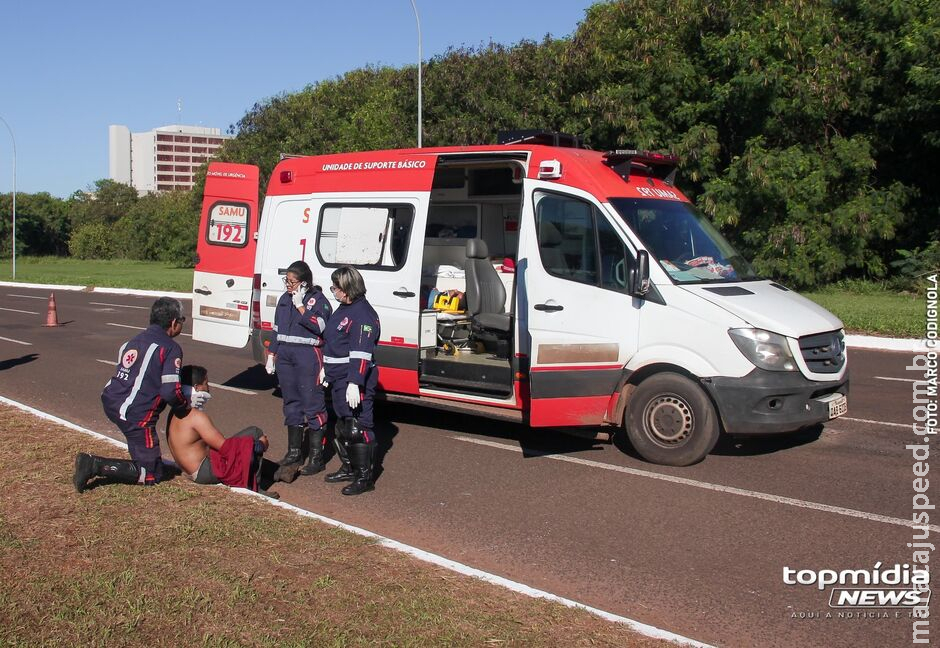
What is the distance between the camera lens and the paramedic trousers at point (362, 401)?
21.3 ft

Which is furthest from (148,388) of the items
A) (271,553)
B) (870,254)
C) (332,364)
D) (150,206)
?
(150,206)

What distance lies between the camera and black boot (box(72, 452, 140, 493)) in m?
6.07

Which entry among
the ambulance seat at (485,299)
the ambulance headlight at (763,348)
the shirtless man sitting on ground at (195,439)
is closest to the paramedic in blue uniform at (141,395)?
the shirtless man sitting on ground at (195,439)

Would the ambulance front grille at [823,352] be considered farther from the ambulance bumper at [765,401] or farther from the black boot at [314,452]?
the black boot at [314,452]

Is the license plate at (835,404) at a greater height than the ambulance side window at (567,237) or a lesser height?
lesser

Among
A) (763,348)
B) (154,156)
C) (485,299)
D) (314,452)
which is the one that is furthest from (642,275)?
(154,156)

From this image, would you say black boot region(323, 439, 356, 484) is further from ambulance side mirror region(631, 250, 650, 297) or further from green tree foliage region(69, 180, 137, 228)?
green tree foliage region(69, 180, 137, 228)

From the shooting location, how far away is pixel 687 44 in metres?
24.2

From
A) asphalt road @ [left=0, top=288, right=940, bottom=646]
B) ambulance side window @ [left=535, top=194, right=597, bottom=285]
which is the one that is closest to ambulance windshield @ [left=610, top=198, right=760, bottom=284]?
ambulance side window @ [left=535, top=194, right=597, bottom=285]

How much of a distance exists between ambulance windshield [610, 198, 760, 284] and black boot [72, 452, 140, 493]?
4.47 m

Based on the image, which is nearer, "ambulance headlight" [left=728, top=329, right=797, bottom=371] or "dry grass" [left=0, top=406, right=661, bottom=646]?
"dry grass" [left=0, top=406, right=661, bottom=646]

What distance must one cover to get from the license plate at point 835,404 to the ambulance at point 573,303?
0.02 m

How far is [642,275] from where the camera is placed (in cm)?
711

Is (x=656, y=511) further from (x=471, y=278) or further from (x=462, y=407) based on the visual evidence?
(x=471, y=278)
